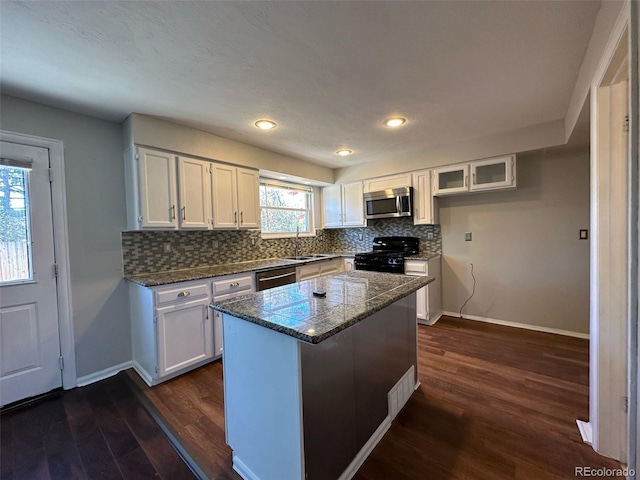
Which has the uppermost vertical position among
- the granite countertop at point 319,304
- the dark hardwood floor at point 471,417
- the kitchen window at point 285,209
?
the kitchen window at point 285,209

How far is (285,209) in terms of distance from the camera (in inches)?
167

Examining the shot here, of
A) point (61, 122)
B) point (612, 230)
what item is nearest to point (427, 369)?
point (612, 230)

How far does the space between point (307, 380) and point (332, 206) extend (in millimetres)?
3678

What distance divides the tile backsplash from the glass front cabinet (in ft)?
2.29

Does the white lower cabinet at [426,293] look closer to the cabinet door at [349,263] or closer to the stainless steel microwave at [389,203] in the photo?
the stainless steel microwave at [389,203]

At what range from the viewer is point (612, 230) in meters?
1.38

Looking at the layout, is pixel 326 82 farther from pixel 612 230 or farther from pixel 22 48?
pixel 612 230

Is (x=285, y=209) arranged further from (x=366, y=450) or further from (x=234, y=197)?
(x=366, y=450)

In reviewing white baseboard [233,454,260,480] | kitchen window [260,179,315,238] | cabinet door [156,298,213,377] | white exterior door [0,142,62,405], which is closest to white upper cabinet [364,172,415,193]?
kitchen window [260,179,315,238]

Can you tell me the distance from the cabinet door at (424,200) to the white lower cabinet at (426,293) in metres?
0.58

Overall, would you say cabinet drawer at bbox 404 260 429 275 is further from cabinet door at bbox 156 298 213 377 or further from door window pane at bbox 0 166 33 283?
door window pane at bbox 0 166 33 283

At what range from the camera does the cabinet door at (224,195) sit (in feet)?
9.43

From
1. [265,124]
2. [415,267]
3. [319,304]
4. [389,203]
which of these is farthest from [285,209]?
[319,304]

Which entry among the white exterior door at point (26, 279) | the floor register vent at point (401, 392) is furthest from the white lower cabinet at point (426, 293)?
the white exterior door at point (26, 279)
